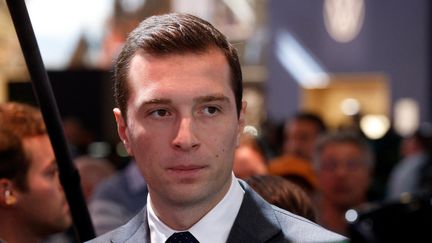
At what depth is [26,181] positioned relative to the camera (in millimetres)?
2805

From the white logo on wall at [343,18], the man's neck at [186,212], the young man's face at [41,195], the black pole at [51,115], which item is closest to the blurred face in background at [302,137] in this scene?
the young man's face at [41,195]

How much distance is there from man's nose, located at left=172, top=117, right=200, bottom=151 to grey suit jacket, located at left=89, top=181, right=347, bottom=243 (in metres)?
0.18

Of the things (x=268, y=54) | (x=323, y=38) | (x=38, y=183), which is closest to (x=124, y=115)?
(x=38, y=183)

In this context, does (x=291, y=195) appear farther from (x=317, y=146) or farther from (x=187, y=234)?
(x=317, y=146)

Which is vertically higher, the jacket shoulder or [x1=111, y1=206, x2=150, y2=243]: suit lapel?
the jacket shoulder

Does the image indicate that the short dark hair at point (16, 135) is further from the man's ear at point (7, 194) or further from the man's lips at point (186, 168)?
the man's lips at point (186, 168)

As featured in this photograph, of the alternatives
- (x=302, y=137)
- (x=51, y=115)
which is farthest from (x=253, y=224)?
(x=302, y=137)

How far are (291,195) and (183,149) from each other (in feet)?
2.51

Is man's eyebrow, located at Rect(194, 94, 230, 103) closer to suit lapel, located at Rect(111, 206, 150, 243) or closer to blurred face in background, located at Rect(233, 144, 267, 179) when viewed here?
suit lapel, located at Rect(111, 206, 150, 243)

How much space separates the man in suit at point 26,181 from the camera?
8.97 feet

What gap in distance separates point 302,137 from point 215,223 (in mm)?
4657

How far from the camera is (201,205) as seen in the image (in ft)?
5.69

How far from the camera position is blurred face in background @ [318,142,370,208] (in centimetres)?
466

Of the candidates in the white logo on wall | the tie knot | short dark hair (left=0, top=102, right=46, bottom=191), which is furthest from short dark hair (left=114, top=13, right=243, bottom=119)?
the white logo on wall
